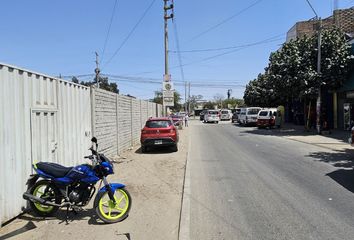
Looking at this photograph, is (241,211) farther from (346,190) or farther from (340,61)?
(340,61)

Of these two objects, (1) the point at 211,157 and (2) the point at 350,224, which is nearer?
(2) the point at 350,224

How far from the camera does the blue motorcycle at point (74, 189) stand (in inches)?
250

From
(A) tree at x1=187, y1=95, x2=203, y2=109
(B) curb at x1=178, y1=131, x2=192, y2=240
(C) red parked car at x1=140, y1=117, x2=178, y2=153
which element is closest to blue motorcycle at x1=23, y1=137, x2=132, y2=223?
(B) curb at x1=178, y1=131, x2=192, y2=240

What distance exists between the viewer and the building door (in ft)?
24.0

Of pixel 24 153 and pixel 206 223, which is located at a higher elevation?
Result: pixel 24 153

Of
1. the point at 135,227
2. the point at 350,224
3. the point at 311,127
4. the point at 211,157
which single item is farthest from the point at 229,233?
the point at 311,127

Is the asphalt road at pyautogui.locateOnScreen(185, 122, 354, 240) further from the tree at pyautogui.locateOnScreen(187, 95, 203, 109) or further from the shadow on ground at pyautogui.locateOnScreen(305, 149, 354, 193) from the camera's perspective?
the tree at pyautogui.locateOnScreen(187, 95, 203, 109)

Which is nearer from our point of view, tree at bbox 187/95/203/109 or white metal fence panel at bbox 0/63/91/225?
white metal fence panel at bbox 0/63/91/225

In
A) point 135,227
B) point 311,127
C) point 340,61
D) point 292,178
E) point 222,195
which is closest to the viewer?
point 135,227

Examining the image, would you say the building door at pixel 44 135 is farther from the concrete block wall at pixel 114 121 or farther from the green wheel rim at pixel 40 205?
the concrete block wall at pixel 114 121

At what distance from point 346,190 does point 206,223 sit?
3.94m

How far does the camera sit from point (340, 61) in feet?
86.4

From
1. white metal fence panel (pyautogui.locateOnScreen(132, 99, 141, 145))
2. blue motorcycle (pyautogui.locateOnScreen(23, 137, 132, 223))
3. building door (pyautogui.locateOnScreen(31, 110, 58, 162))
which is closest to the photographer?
blue motorcycle (pyautogui.locateOnScreen(23, 137, 132, 223))

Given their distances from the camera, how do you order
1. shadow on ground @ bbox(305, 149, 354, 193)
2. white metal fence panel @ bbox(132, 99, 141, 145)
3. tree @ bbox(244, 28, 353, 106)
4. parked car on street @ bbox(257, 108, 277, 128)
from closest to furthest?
1. shadow on ground @ bbox(305, 149, 354, 193)
2. white metal fence panel @ bbox(132, 99, 141, 145)
3. tree @ bbox(244, 28, 353, 106)
4. parked car on street @ bbox(257, 108, 277, 128)
